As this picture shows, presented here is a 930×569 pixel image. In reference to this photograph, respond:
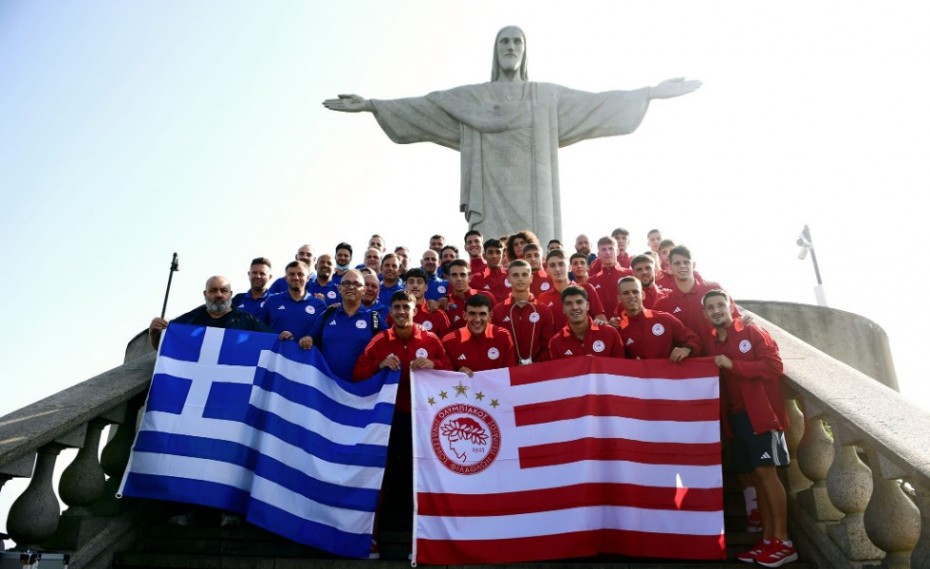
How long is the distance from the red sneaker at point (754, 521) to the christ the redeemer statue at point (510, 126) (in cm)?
898

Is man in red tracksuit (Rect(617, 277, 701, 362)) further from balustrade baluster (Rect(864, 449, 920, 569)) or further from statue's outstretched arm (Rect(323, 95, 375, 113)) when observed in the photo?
statue's outstretched arm (Rect(323, 95, 375, 113))

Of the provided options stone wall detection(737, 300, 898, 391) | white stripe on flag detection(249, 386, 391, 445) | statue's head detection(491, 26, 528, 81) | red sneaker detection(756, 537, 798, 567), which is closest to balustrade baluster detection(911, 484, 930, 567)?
red sneaker detection(756, 537, 798, 567)

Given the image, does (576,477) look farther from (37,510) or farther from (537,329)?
(37,510)

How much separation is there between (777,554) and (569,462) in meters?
1.60

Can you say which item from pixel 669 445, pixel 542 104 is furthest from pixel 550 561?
pixel 542 104

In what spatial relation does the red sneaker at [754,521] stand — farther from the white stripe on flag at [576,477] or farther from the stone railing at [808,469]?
the white stripe on flag at [576,477]

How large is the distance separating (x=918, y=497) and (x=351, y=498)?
3.98 meters

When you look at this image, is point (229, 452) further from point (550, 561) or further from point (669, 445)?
point (669, 445)

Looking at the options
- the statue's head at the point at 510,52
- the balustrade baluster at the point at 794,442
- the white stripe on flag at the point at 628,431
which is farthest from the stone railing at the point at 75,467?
the statue's head at the point at 510,52

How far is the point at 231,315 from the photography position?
23.2 feet

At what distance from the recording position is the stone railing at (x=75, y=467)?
4969 mm

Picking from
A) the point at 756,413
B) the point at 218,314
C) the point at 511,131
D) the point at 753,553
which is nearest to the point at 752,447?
the point at 756,413

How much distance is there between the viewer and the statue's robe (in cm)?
1459

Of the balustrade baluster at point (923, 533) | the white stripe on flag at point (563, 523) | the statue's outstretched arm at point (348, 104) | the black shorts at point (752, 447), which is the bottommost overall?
the white stripe on flag at point (563, 523)
